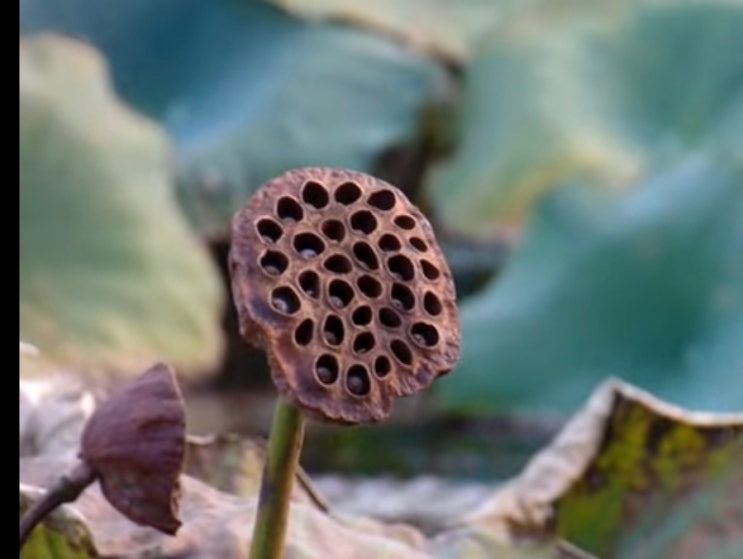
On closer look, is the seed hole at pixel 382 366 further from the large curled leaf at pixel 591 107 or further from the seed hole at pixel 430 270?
the large curled leaf at pixel 591 107

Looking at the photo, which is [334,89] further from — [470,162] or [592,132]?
[592,132]

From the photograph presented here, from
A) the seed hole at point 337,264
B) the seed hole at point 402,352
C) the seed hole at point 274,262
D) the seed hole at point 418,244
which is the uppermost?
the seed hole at point 418,244

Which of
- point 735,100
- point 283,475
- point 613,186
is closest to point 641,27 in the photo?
point 735,100

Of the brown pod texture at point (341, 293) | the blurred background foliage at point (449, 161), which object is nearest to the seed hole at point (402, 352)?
the brown pod texture at point (341, 293)

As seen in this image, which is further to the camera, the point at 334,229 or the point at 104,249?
the point at 104,249

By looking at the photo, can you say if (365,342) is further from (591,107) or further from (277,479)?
(591,107)

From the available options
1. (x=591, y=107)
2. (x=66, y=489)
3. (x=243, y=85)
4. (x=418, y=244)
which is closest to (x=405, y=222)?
(x=418, y=244)
